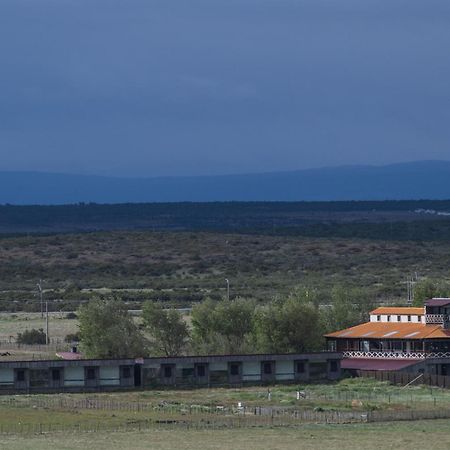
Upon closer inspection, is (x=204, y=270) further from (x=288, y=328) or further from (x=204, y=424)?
(x=204, y=424)

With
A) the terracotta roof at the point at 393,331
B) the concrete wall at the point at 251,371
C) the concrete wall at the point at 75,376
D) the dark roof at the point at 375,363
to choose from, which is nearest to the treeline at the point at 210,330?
the terracotta roof at the point at 393,331

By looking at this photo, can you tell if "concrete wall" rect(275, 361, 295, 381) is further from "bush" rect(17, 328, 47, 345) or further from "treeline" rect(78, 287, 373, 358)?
"bush" rect(17, 328, 47, 345)

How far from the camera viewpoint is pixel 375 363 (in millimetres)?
82750

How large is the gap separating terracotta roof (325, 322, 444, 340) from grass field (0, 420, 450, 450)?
1990cm

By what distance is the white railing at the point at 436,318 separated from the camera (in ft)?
279

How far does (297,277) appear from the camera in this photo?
148 m

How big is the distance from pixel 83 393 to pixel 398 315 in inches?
745

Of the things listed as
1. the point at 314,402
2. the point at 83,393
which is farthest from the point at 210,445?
the point at 83,393

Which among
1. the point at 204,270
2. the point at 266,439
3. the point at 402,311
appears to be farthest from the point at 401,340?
the point at 204,270

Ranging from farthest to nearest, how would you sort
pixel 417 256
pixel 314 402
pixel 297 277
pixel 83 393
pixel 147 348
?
pixel 417 256 < pixel 297 277 < pixel 147 348 < pixel 83 393 < pixel 314 402

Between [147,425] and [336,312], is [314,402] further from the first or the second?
[336,312]

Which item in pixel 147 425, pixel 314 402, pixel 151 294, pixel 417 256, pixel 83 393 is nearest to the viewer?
pixel 147 425

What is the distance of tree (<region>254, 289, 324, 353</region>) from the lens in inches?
3375

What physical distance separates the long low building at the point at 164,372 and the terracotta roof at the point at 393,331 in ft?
13.1
